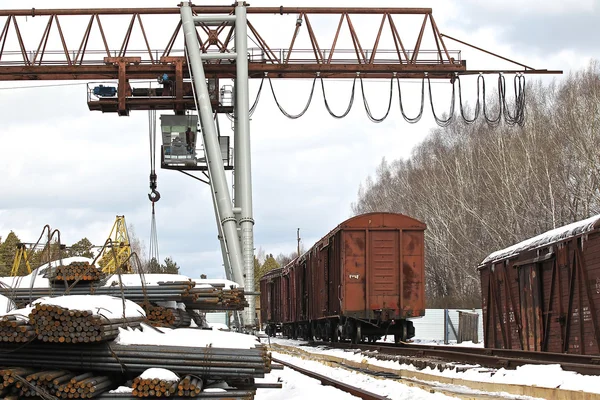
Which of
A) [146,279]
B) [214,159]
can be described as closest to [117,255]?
[146,279]

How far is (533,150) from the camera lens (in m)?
45.9

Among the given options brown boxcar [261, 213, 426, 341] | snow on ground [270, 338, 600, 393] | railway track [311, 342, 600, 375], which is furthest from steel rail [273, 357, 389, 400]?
brown boxcar [261, 213, 426, 341]

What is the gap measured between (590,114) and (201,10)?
2571cm

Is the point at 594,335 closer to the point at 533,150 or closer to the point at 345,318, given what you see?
the point at 345,318

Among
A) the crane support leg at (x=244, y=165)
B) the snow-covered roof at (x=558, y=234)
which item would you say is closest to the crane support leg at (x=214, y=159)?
the crane support leg at (x=244, y=165)

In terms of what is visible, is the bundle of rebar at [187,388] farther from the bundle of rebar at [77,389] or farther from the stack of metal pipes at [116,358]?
the bundle of rebar at [77,389]

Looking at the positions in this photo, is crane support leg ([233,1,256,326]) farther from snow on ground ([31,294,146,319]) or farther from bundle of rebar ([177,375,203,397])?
bundle of rebar ([177,375,203,397])

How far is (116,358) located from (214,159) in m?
13.0

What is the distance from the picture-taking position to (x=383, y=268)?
2109 cm

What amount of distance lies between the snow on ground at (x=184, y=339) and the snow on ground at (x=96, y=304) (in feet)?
0.69

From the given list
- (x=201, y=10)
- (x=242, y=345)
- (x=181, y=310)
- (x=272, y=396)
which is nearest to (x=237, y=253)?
(x=201, y=10)

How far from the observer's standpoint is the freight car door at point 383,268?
69.1 ft

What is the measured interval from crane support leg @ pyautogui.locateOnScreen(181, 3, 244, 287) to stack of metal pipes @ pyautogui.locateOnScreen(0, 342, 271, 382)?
11.2 m

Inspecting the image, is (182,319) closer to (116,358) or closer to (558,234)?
(116,358)
